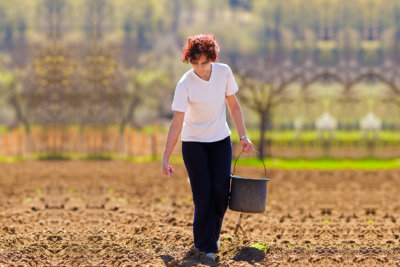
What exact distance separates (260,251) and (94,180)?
799cm

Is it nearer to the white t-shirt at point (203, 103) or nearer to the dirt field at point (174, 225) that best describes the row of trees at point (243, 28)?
the dirt field at point (174, 225)

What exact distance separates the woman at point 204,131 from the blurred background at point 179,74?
326 inches

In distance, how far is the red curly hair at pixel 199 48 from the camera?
512 centimetres

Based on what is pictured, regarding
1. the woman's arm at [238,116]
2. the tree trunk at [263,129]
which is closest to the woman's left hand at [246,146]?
the woman's arm at [238,116]

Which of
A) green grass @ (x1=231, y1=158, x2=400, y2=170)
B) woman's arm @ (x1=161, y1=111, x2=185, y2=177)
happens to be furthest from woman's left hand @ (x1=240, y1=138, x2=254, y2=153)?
green grass @ (x1=231, y1=158, x2=400, y2=170)

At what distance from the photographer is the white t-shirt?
5246 mm

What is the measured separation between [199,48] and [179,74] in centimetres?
2737

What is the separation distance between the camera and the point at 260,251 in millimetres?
5660

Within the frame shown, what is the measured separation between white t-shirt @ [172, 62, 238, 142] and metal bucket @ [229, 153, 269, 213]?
0.54 m

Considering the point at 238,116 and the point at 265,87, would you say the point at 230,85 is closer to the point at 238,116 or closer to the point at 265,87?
the point at 238,116

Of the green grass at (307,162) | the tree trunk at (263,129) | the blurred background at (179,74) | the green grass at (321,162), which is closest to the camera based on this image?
the blurred background at (179,74)

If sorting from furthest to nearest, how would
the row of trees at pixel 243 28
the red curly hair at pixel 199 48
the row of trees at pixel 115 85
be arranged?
the row of trees at pixel 243 28 → the row of trees at pixel 115 85 → the red curly hair at pixel 199 48

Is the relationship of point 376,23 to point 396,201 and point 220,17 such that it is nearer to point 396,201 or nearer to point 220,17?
point 396,201

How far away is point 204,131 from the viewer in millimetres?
5344
